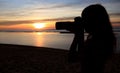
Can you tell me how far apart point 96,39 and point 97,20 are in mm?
193

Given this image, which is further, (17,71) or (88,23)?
(17,71)

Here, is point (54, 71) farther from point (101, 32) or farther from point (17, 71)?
point (101, 32)

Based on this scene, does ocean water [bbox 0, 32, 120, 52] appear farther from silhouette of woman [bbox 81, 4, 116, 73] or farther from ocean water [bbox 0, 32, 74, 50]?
silhouette of woman [bbox 81, 4, 116, 73]

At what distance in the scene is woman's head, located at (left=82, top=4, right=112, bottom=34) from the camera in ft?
7.10

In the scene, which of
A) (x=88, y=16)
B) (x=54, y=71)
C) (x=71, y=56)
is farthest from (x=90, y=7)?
(x=54, y=71)

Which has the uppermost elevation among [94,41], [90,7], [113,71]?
[90,7]

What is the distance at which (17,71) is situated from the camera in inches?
318

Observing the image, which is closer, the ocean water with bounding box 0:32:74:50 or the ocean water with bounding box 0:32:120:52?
the ocean water with bounding box 0:32:120:52

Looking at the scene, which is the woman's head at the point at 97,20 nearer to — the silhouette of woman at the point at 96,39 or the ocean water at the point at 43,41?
the silhouette of woman at the point at 96,39

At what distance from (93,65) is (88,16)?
0.50 meters

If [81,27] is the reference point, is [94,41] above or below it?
below

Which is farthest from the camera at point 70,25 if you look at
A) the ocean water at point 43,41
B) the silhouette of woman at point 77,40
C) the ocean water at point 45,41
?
the ocean water at point 43,41

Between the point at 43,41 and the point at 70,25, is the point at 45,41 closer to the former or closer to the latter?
the point at 43,41

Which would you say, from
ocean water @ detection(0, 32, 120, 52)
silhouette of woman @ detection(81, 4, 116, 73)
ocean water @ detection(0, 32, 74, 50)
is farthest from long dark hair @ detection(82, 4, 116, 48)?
ocean water @ detection(0, 32, 74, 50)
